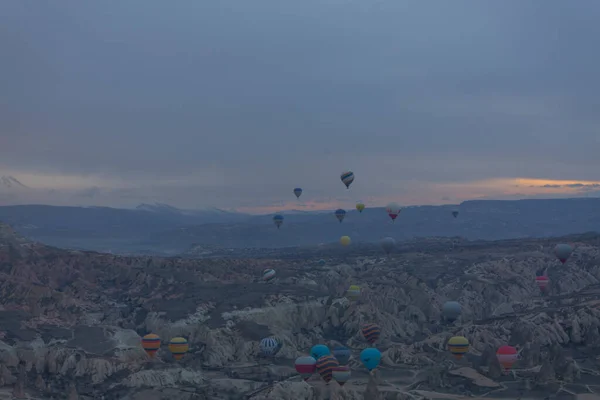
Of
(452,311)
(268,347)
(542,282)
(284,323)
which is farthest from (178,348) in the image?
(542,282)

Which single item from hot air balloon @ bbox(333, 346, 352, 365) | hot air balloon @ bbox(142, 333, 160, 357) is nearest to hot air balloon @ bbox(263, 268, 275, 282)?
hot air balloon @ bbox(142, 333, 160, 357)

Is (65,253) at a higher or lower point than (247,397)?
higher

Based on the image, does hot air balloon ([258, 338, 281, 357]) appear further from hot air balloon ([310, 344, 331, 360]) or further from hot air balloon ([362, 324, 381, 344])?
hot air balloon ([362, 324, 381, 344])

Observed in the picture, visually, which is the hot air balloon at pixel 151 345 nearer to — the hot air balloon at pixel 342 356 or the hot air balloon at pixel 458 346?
the hot air balloon at pixel 342 356

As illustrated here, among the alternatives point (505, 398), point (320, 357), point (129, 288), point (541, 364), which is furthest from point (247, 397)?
point (129, 288)

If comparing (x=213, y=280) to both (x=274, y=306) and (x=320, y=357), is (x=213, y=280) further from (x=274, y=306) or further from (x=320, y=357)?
(x=320, y=357)
